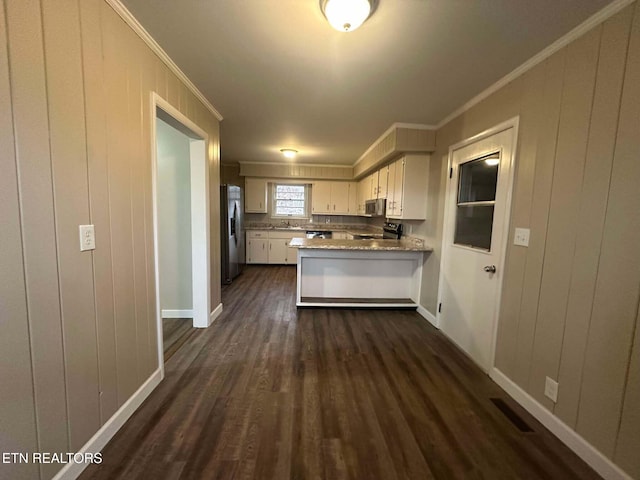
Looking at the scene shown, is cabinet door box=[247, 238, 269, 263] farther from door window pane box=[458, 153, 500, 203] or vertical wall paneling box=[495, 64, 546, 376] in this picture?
vertical wall paneling box=[495, 64, 546, 376]

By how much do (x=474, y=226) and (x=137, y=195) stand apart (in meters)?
2.89

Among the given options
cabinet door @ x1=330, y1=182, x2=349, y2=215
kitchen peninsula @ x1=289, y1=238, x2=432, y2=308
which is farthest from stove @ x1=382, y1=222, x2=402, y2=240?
cabinet door @ x1=330, y1=182, x2=349, y2=215

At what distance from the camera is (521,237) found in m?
1.96

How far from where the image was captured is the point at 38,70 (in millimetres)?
1064

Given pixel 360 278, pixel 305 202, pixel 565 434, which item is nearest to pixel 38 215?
pixel 565 434

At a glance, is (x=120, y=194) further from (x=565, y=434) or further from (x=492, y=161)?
(x=565, y=434)

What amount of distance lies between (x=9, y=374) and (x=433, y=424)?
7.05ft

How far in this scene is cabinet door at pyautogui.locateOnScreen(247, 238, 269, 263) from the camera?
20.9 ft

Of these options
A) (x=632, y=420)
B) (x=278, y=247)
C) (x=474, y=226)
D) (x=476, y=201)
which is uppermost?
(x=476, y=201)

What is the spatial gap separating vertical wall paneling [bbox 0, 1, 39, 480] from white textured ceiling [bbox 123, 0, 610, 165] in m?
1.01

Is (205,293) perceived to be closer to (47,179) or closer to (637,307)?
(47,179)

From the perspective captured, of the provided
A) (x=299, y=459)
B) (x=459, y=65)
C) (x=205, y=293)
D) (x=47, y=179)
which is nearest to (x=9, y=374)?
(x=47, y=179)

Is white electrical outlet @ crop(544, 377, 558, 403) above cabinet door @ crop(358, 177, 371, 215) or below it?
below

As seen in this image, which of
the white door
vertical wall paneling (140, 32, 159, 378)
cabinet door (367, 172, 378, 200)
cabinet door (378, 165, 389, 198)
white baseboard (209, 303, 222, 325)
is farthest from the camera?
cabinet door (367, 172, 378, 200)
